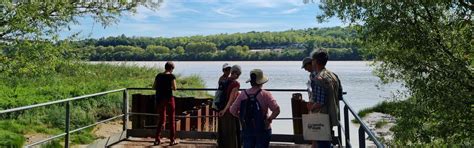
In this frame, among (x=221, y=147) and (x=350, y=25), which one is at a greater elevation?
(x=350, y=25)

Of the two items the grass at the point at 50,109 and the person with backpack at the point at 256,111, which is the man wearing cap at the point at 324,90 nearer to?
the person with backpack at the point at 256,111

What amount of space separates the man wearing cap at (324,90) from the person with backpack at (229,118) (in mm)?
1524

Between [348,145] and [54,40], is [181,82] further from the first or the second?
[348,145]

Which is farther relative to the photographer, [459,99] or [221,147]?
[459,99]

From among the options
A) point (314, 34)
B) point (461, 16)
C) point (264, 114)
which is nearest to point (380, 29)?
point (461, 16)

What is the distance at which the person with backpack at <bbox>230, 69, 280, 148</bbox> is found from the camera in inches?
234

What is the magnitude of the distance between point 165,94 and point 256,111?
3128mm

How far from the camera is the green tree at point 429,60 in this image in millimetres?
10656

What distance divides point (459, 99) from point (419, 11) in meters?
1.99

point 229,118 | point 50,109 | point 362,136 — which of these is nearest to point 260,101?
point 229,118

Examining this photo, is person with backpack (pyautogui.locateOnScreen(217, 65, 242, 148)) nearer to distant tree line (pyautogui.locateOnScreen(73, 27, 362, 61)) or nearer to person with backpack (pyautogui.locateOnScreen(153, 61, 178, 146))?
person with backpack (pyautogui.locateOnScreen(153, 61, 178, 146))

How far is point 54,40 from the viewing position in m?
12.9

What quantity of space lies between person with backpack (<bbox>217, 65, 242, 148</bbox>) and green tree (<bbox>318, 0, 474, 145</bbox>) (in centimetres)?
501

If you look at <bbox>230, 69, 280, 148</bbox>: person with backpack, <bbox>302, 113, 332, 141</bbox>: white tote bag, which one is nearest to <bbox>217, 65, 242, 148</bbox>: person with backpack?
<bbox>230, 69, 280, 148</bbox>: person with backpack
